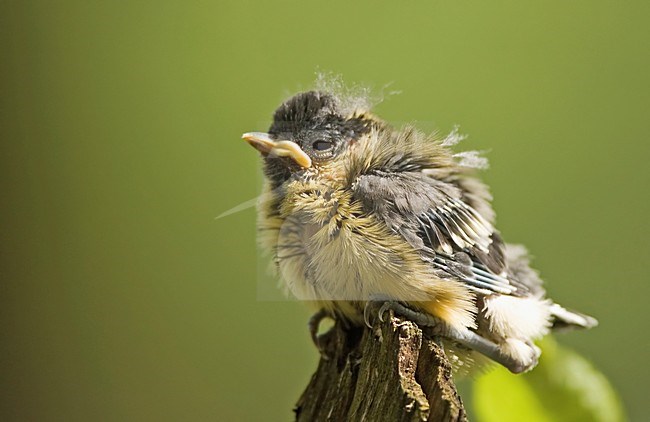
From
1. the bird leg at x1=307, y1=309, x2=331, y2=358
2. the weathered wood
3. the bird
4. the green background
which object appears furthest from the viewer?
the green background

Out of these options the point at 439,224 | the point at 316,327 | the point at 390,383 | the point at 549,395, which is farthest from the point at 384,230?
the point at 549,395

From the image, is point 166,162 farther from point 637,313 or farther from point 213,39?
point 637,313

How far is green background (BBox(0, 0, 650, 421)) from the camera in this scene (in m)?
1.40

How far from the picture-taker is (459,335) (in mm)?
975

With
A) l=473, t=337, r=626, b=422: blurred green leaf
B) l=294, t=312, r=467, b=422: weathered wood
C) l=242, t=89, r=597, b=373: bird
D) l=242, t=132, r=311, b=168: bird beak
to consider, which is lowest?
l=473, t=337, r=626, b=422: blurred green leaf

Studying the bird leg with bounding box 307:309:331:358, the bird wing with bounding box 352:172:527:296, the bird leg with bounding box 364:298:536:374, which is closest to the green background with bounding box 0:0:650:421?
the bird leg with bounding box 307:309:331:358

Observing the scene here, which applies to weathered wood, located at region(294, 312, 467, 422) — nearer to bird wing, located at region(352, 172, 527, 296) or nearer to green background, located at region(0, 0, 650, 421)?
bird wing, located at region(352, 172, 527, 296)

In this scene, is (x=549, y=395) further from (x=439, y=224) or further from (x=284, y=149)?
(x=284, y=149)

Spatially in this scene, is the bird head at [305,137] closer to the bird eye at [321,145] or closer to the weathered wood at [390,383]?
the bird eye at [321,145]

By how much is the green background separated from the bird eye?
0.20m

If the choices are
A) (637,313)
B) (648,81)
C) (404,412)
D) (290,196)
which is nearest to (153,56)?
(290,196)

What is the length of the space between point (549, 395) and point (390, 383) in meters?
0.47

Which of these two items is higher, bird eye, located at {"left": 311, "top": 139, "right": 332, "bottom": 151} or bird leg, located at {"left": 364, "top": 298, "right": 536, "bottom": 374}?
bird eye, located at {"left": 311, "top": 139, "right": 332, "bottom": 151}

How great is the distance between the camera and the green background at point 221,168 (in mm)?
1397
